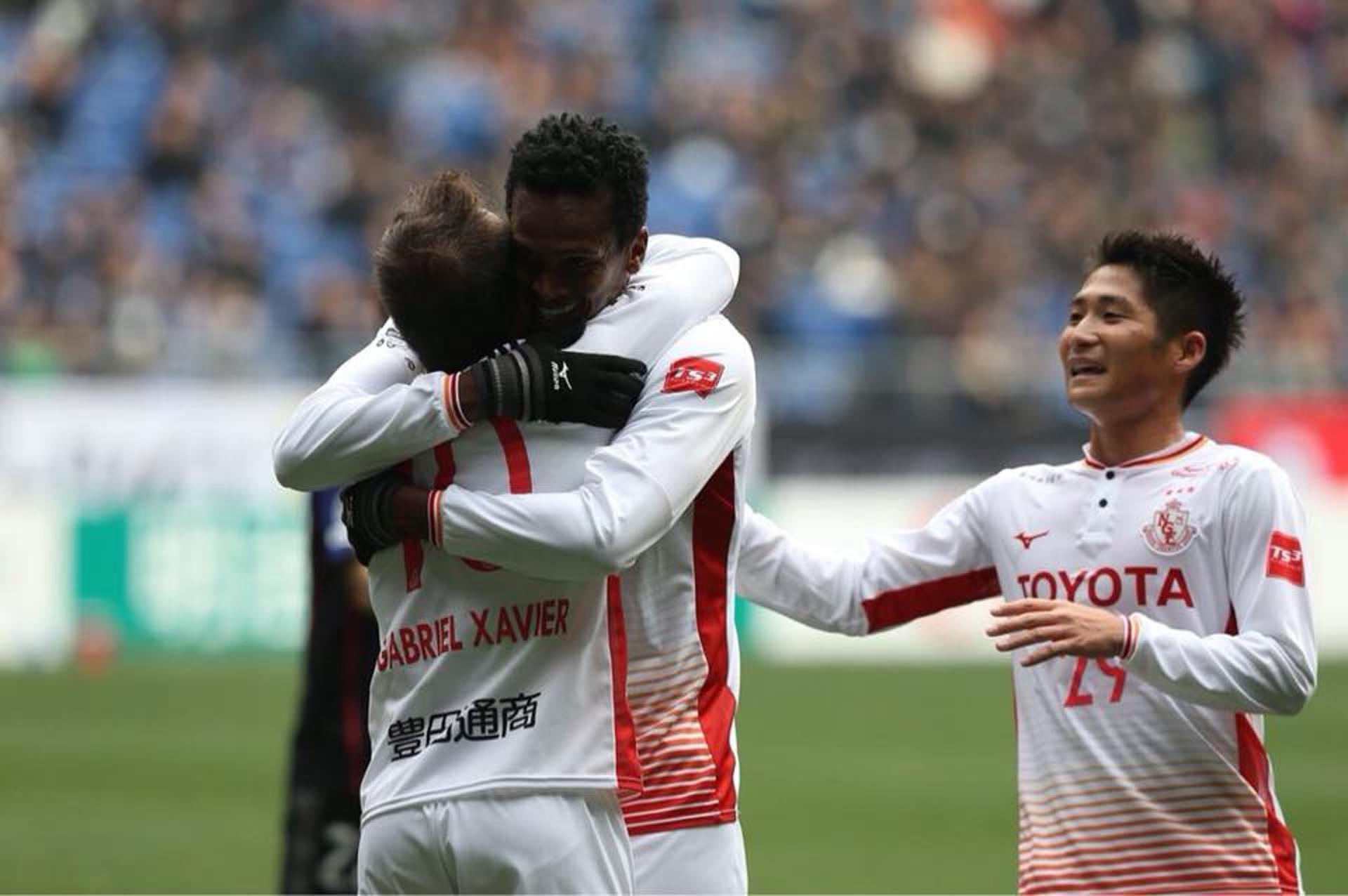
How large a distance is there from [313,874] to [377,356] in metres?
2.52

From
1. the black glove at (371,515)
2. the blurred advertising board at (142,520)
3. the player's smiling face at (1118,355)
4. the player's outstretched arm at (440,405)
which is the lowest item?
the black glove at (371,515)

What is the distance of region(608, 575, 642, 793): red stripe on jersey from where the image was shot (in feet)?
11.3

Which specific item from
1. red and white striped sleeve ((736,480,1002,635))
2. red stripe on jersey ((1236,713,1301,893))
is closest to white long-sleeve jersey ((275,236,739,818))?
red and white striped sleeve ((736,480,1002,635))

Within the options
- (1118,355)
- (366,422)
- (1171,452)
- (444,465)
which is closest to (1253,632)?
(1171,452)

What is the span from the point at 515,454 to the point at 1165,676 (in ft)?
3.88

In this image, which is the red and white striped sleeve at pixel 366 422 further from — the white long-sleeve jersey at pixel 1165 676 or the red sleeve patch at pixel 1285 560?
the red sleeve patch at pixel 1285 560

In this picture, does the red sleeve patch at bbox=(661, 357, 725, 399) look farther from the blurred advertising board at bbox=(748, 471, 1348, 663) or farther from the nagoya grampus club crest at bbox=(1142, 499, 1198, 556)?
the blurred advertising board at bbox=(748, 471, 1348, 663)

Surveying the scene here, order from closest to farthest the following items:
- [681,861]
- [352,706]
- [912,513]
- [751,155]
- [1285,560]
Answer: [681,861] < [1285,560] < [352,706] < [912,513] < [751,155]

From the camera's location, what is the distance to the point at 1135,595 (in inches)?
162

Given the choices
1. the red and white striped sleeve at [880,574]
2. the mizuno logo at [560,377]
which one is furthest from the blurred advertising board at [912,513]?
the mizuno logo at [560,377]

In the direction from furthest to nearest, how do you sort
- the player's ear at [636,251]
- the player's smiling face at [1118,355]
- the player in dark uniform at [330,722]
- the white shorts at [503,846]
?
the player in dark uniform at [330,722], the player's smiling face at [1118,355], the player's ear at [636,251], the white shorts at [503,846]

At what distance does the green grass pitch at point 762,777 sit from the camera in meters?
9.21

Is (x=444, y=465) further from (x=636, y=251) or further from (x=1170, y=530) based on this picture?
(x=1170, y=530)

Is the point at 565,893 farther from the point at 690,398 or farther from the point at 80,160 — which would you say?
the point at 80,160
